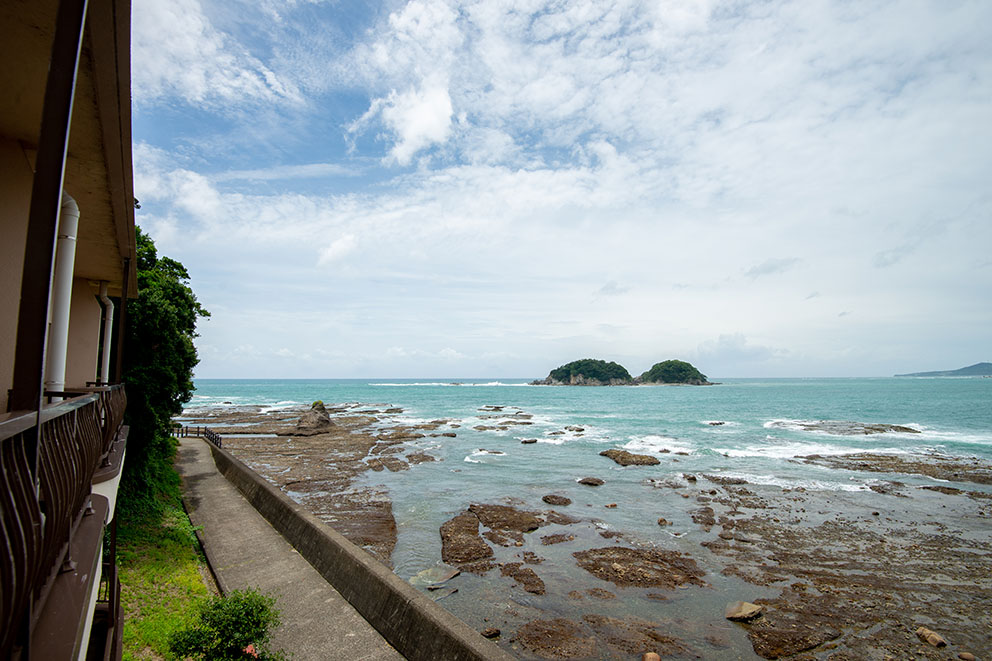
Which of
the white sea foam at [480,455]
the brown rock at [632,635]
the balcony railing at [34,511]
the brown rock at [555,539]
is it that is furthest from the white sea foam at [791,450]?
the balcony railing at [34,511]

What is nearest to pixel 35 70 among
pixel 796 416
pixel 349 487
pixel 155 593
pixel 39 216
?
pixel 39 216

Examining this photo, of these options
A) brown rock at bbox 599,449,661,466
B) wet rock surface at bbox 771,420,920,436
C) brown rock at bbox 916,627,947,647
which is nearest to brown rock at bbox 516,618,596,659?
brown rock at bbox 916,627,947,647

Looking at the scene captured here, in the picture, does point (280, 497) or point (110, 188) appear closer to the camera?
point (110, 188)

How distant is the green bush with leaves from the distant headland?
164m

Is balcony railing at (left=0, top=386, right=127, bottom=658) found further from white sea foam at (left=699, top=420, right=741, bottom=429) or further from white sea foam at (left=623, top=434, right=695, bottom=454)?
white sea foam at (left=699, top=420, right=741, bottom=429)

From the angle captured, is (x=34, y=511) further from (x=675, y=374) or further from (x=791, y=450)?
(x=675, y=374)

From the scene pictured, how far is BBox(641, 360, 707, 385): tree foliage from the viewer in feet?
565

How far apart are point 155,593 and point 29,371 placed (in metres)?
10.5

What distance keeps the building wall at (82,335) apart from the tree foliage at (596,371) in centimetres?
16072

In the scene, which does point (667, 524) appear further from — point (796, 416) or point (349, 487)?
point (796, 416)

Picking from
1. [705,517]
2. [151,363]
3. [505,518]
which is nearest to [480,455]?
[505,518]

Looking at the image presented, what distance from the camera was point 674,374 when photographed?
172625 millimetres

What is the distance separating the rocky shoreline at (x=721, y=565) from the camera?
34.4 ft

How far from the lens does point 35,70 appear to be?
379 cm
